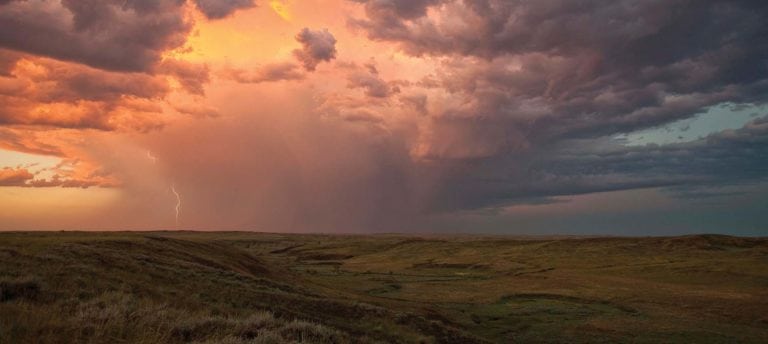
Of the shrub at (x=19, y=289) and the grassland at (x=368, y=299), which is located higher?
the shrub at (x=19, y=289)

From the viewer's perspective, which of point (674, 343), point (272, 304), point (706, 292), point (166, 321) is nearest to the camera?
point (166, 321)

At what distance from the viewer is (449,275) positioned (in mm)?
72062

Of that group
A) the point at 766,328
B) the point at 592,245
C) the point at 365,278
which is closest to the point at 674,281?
the point at 766,328

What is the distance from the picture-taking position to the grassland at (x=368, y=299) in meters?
12.4

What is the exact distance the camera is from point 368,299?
37750 mm

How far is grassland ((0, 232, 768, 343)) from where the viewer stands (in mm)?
12352

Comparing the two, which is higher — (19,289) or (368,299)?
(19,289)

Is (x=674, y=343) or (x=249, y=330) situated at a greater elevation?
(x=249, y=330)

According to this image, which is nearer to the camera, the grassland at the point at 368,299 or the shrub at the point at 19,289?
the grassland at the point at 368,299

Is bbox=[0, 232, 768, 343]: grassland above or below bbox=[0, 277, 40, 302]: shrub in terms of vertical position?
below

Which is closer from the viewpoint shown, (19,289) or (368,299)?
(19,289)

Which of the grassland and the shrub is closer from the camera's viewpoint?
the grassland

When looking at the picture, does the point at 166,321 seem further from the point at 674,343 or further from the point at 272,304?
the point at 674,343

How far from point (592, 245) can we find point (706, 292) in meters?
54.0
